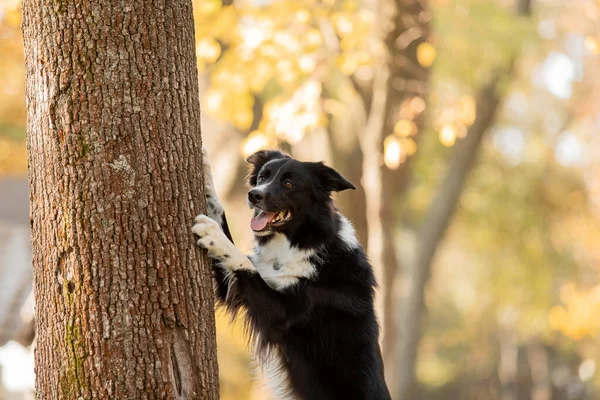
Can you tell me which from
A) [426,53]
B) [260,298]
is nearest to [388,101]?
[426,53]

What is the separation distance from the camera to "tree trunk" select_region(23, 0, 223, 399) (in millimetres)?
2973

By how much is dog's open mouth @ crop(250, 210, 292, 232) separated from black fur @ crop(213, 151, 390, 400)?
0.04 meters

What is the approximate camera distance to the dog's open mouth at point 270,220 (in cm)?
429

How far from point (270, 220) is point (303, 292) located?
1.66 ft

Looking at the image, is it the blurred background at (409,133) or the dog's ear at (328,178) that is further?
the blurred background at (409,133)

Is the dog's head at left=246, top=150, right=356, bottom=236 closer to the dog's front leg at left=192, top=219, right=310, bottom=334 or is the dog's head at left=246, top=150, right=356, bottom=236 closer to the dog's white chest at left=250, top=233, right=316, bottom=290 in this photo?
the dog's white chest at left=250, top=233, right=316, bottom=290

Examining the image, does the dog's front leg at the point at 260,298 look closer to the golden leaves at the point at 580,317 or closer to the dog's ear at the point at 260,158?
the dog's ear at the point at 260,158

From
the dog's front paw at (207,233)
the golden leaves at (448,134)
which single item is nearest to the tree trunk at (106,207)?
the dog's front paw at (207,233)

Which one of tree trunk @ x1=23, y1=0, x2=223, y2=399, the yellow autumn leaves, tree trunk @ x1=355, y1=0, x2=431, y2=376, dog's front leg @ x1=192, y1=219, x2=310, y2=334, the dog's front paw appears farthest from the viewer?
tree trunk @ x1=355, y1=0, x2=431, y2=376

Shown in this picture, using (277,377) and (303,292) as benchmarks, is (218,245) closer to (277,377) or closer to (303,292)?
(303,292)

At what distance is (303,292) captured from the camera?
401cm

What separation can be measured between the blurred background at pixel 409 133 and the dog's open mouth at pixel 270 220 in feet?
2.23

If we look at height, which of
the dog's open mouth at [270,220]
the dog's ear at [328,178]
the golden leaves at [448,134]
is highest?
the golden leaves at [448,134]

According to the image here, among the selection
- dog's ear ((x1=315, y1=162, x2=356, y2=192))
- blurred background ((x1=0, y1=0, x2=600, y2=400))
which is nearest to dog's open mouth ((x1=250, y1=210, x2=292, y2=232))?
dog's ear ((x1=315, y1=162, x2=356, y2=192))
